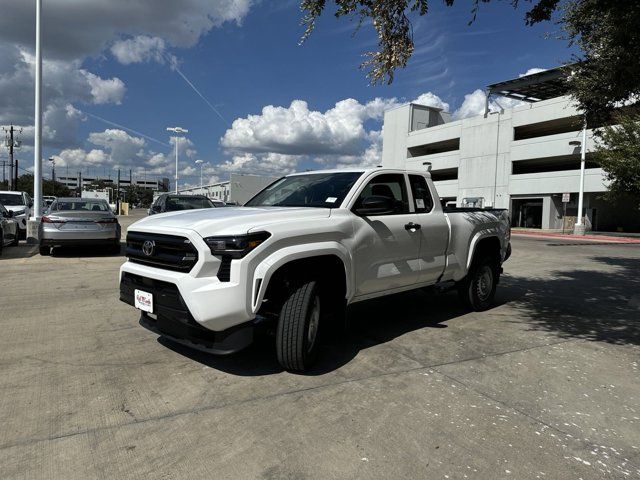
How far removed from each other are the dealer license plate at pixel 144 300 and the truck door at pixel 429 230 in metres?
2.93

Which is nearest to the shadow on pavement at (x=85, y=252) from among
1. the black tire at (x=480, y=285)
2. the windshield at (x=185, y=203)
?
the windshield at (x=185, y=203)

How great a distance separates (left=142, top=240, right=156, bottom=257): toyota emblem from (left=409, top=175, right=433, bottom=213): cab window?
115 inches

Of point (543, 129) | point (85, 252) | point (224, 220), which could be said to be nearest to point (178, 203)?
point (85, 252)

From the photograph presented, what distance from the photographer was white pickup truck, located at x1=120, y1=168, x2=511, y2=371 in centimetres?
362

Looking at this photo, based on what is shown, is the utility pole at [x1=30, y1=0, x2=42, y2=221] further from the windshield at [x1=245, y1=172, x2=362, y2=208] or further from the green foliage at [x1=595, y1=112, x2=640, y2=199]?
the green foliage at [x1=595, y1=112, x2=640, y2=199]

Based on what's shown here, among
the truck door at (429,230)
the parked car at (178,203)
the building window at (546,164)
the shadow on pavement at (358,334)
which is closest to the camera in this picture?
the shadow on pavement at (358,334)

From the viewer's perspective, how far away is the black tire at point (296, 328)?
3.82 meters

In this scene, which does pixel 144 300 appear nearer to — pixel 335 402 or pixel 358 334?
pixel 335 402

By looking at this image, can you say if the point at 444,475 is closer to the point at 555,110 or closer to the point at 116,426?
the point at 116,426

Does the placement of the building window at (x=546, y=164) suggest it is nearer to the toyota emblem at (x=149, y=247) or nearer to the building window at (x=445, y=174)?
the building window at (x=445, y=174)

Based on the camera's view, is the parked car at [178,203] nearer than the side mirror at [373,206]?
No

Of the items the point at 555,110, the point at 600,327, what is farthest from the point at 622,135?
the point at 600,327

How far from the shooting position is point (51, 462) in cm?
267

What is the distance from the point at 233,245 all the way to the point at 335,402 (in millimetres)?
1418
